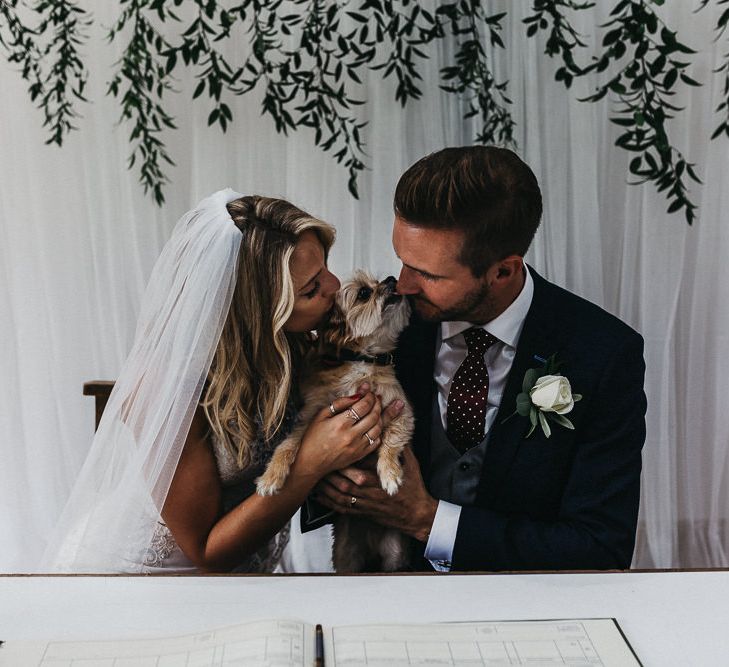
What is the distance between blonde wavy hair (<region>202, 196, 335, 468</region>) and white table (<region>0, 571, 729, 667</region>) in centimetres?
36

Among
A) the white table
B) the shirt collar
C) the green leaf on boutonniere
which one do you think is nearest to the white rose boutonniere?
the green leaf on boutonniere

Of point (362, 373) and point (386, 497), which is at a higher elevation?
point (362, 373)

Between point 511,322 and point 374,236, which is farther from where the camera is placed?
point 374,236

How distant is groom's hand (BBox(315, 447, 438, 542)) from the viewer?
1656 millimetres

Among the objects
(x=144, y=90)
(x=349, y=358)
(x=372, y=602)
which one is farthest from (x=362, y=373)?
(x=144, y=90)

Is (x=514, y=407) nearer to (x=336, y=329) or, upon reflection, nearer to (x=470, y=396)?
(x=470, y=396)

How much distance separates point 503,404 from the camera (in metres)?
1.71

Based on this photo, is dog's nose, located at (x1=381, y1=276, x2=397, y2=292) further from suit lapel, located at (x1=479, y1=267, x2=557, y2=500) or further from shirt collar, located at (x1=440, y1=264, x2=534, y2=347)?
suit lapel, located at (x1=479, y1=267, x2=557, y2=500)

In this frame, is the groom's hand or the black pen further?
the groom's hand

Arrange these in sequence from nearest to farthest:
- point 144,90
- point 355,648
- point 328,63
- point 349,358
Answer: point 355,648 → point 349,358 → point 328,63 → point 144,90

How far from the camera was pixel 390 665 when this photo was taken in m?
1.09

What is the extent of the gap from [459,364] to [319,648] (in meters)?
0.86

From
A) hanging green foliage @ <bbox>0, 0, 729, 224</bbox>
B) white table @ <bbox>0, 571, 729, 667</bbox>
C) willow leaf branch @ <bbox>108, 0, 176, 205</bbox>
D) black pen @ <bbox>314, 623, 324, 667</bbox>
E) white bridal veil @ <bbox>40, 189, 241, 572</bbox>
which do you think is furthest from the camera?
willow leaf branch @ <bbox>108, 0, 176, 205</bbox>

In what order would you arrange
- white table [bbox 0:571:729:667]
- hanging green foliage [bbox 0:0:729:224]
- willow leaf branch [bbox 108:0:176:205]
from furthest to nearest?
willow leaf branch [bbox 108:0:176:205] → hanging green foliage [bbox 0:0:729:224] → white table [bbox 0:571:729:667]
